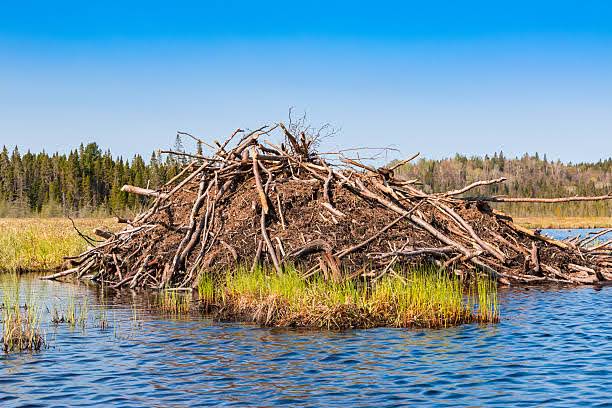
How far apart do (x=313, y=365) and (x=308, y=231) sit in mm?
8302

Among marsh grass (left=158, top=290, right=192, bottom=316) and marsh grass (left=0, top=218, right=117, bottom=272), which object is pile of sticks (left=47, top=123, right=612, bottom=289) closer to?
marsh grass (left=158, top=290, right=192, bottom=316)

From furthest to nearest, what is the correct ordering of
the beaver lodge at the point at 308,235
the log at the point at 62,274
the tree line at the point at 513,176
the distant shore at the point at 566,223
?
the tree line at the point at 513,176 < the distant shore at the point at 566,223 < the log at the point at 62,274 < the beaver lodge at the point at 308,235

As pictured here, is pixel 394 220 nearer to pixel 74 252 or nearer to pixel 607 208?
pixel 74 252

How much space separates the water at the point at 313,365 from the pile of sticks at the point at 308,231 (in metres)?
4.12

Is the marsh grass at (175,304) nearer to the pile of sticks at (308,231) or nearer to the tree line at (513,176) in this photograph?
the pile of sticks at (308,231)

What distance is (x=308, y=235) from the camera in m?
18.2

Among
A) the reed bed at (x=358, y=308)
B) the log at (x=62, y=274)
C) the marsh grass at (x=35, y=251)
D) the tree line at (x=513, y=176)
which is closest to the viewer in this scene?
the reed bed at (x=358, y=308)

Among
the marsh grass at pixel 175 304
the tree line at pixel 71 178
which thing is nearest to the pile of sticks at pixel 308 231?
the marsh grass at pixel 175 304

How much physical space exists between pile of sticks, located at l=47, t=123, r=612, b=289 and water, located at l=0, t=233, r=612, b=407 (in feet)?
13.5

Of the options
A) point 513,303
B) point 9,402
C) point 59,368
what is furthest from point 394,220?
point 9,402

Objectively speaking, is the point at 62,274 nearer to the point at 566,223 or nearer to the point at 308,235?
the point at 308,235

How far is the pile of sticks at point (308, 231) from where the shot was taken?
17875mm

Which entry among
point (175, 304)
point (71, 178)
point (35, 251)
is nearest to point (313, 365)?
point (175, 304)

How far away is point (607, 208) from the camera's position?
4520 inches
